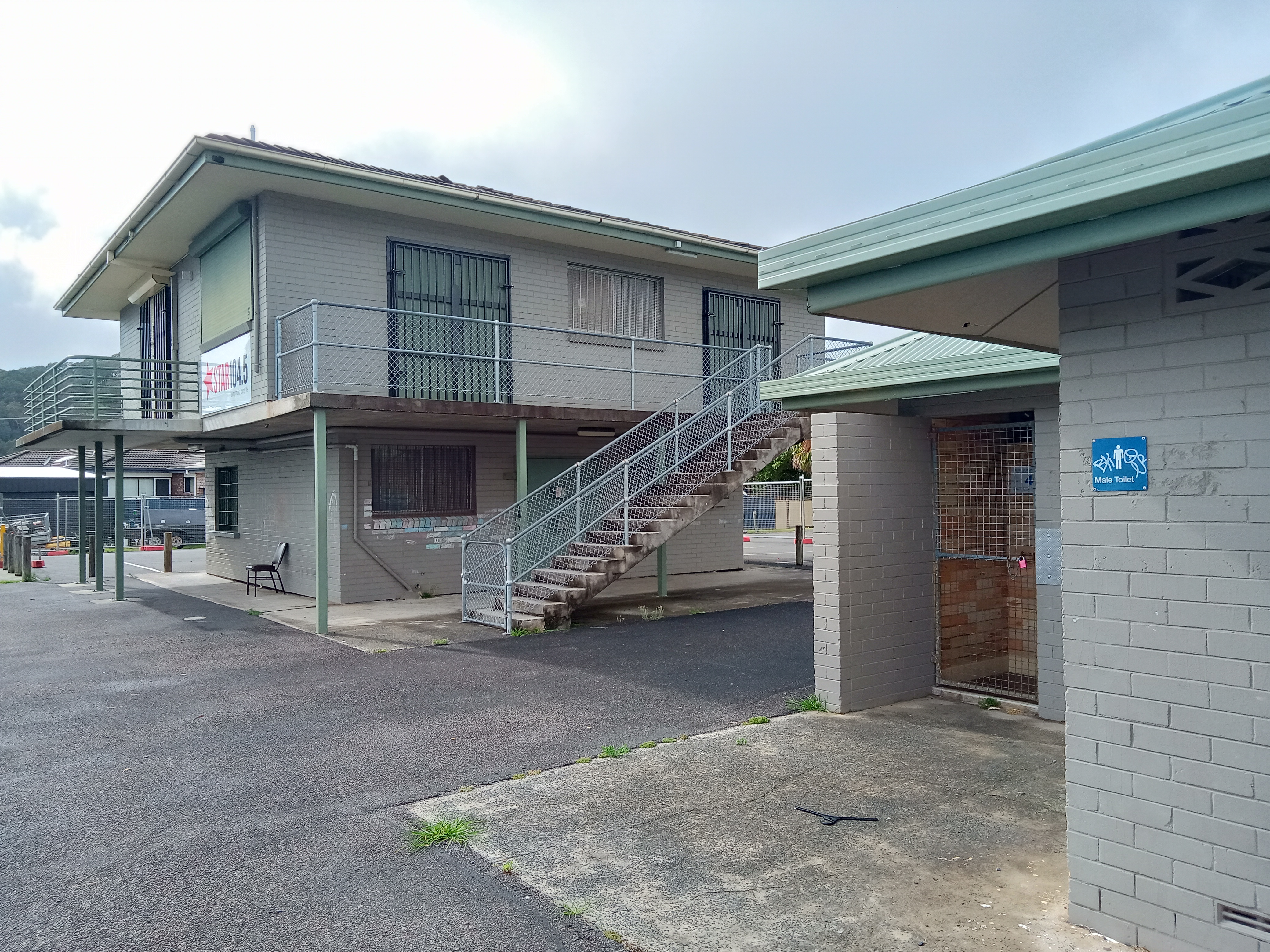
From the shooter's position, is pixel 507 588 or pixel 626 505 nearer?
pixel 507 588

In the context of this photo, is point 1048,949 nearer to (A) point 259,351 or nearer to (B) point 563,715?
(B) point 563,715

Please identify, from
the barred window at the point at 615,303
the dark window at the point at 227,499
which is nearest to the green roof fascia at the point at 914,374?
the barred window at the point at 615,303

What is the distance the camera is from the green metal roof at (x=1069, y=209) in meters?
2.74

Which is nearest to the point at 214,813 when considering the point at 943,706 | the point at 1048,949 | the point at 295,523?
the point at 1048,949

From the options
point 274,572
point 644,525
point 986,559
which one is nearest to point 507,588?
point 644,525

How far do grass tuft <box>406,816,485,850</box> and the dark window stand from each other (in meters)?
14.5

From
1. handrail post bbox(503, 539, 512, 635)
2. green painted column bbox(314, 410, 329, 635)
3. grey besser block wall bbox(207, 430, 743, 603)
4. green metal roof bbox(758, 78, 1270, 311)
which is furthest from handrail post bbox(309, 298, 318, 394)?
green metal roof bbox(758, 78, 1270, 311)

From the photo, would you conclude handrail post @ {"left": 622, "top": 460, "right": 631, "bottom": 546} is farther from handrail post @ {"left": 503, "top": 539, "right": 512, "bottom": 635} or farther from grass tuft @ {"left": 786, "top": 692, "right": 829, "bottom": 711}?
grass tuft @ {"left": 786, "top": 692, "right": 829, "bottom": 711}

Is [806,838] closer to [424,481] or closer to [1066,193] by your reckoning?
[1066,193]

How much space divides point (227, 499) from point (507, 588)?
9705 millimetres

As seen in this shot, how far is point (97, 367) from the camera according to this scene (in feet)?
46.7

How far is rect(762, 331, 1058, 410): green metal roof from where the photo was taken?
6.00m

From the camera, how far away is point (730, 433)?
40.9ft

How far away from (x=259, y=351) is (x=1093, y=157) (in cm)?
1225
